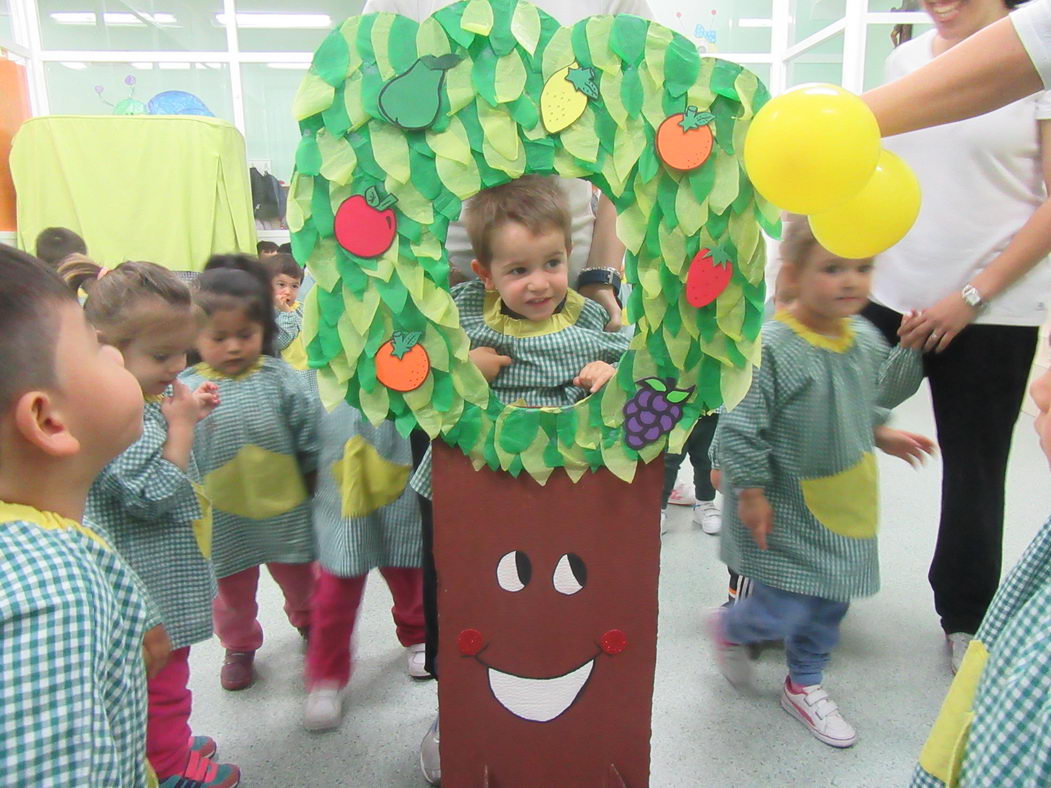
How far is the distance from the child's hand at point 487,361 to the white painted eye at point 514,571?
234 millimetres

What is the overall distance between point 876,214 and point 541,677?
2.49 ft

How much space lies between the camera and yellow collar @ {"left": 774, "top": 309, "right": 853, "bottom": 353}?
125 centimetres

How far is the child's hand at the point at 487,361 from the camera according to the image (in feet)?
3.22

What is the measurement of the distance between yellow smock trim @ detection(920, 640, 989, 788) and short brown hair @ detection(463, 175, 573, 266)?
0.65 m

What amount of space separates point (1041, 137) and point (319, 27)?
187 inches

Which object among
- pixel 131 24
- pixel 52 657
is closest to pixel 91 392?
pixel 52 657

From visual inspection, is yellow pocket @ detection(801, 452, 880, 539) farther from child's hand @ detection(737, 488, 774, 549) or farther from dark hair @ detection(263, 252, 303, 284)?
dark hair @ detection(263, 252, 303, 284)

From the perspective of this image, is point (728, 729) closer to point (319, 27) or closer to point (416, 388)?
point (416, 388)

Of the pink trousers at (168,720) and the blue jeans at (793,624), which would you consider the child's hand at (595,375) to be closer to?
the blue jeans at (793,624)

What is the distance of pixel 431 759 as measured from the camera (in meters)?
1.21

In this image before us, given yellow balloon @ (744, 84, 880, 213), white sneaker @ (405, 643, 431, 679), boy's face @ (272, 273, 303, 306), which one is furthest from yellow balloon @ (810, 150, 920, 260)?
boy's face @ (272, 273, 303, 306)

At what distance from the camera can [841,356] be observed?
1.26m

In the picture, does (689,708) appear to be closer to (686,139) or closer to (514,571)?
(514,571)

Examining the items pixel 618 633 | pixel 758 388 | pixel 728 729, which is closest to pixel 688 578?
pixel 728 729
